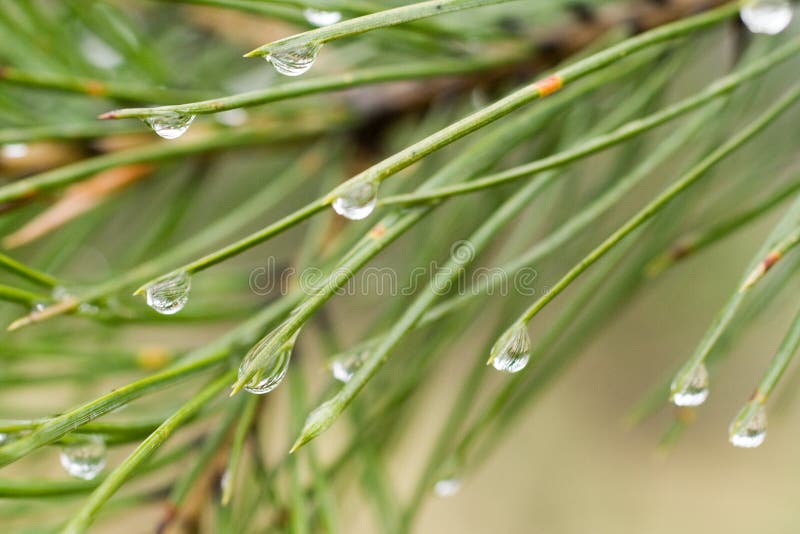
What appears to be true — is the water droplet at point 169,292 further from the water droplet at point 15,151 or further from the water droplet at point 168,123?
the water droplet at point 15,151

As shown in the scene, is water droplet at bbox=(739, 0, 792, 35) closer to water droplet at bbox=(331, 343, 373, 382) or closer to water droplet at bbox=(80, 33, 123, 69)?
water droplet at bbox=(331, 343, 373, 382)

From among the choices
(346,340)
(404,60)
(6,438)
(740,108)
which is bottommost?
(6,438)

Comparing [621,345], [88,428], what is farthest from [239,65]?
[621,345]

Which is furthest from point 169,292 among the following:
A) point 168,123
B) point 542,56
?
point 542,56

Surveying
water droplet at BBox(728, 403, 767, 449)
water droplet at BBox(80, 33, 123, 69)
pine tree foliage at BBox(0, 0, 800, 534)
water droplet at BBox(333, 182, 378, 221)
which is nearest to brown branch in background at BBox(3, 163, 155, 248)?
pine tree foliage at BBox(0, 0, 800, 534)

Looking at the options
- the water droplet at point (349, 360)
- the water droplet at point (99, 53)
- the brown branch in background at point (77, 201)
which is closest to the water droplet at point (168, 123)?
the water droplet at point (349, 360)

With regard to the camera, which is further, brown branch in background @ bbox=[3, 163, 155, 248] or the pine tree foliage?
brown branch in background @ bbox=[3, 163, 155, 248]

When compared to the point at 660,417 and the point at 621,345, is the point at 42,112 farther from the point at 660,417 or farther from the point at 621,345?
the point at 660,417
